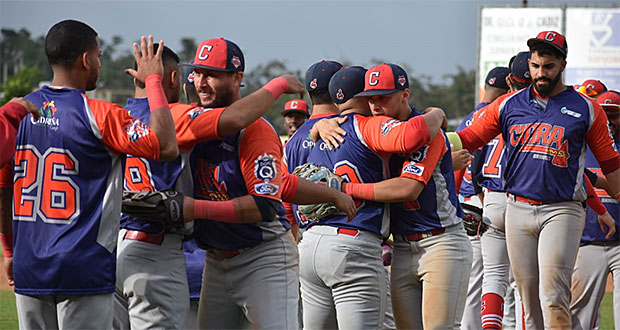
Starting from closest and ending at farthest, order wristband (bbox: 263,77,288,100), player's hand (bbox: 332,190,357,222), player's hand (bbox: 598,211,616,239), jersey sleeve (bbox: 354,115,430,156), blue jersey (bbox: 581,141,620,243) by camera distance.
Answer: wristband (bbox: 263,77,288,100) < player's hand (bbox: 332,190,357,222) < jersey sleeve (bbox: 354,115,430,156) < player's hand (bbox: 598,211,616,239) < blue jersey (bbox: 581,141,620,243)

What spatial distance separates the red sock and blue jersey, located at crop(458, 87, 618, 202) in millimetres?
1502

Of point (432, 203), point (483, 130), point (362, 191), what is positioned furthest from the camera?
point (483, 130)

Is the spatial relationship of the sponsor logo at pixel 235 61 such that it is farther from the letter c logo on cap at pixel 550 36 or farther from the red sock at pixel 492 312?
the red sock at pixel 492 312

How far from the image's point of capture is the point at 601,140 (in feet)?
22.8

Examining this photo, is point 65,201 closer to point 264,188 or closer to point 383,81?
point 264,188

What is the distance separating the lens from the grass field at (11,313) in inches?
378

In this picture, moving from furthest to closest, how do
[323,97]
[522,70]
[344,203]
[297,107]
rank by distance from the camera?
[297,107]
[522,70]
[323,97]
[344,203]

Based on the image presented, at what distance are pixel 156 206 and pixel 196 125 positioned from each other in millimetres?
489

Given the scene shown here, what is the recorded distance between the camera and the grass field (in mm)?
9602

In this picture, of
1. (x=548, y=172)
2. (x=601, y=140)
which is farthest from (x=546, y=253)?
(x=601, y=140)

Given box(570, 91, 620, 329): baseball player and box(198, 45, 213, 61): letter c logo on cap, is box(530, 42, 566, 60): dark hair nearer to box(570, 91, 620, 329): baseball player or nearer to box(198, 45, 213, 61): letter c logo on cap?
box(570, 91, 620, 329): baseball player

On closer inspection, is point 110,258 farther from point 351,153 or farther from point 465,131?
point 465,131

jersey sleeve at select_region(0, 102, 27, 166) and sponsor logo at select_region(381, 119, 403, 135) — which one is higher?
jersey sleeve at select_region(0, 102, 27, 166)

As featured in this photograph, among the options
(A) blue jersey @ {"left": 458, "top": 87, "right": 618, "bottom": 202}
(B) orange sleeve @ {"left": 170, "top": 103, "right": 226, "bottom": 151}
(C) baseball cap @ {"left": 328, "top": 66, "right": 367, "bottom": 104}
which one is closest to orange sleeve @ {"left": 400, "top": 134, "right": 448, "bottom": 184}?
(C) baseball cap @ {"left": 328, "top": 66, "right": 367, "bottom": 104}
